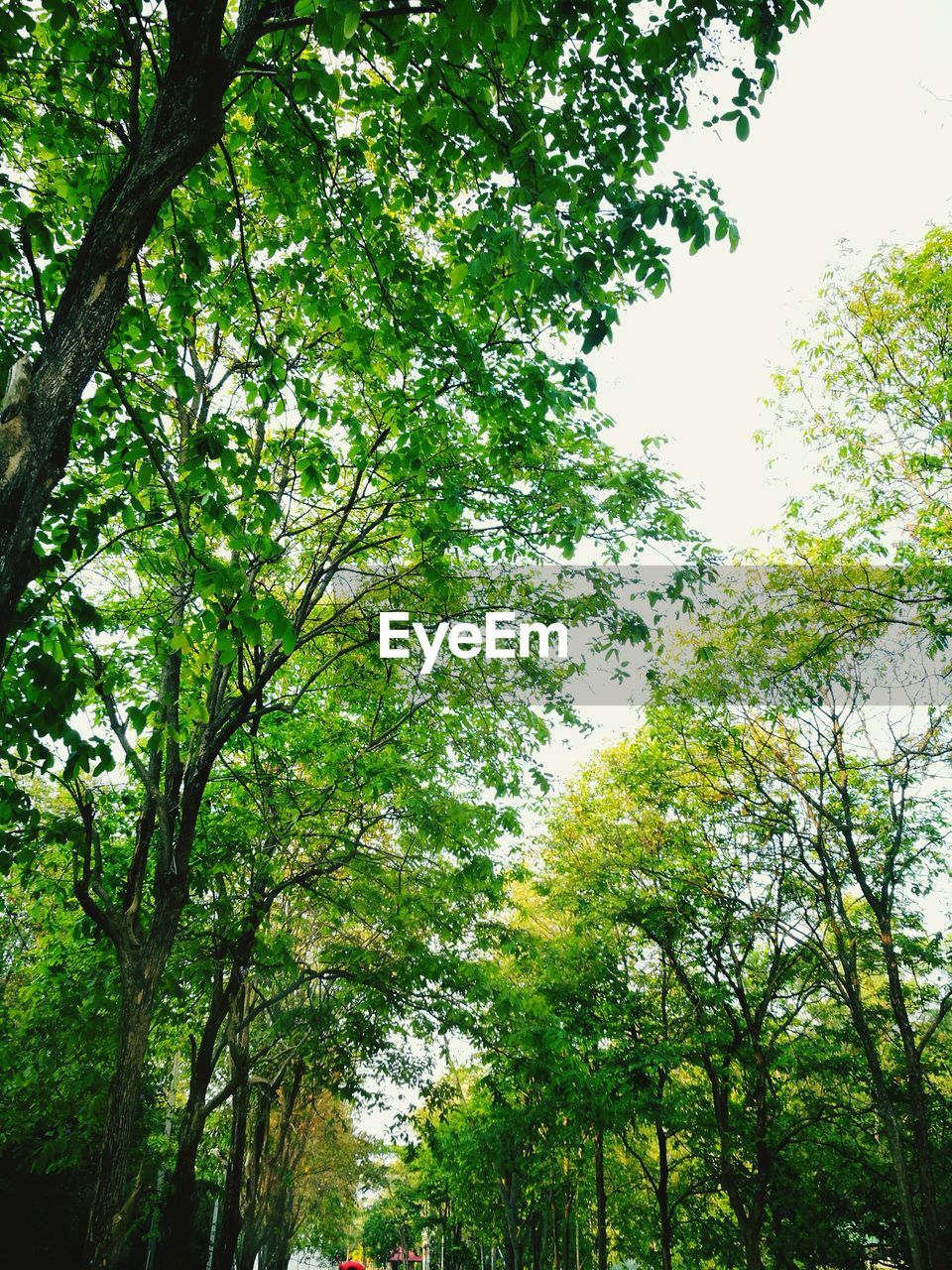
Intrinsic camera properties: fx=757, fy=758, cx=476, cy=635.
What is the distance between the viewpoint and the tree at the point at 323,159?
2941mm

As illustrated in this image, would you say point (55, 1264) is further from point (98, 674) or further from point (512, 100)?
point (512, 100)

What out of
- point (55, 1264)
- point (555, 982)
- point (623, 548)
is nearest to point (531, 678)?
point (623, 548)

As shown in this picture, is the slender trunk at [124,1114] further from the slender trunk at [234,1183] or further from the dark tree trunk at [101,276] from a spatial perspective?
the slender trunk at [234,1183]

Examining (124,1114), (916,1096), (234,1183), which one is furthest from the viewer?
(234,1183)

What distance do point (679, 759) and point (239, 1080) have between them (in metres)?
9.82

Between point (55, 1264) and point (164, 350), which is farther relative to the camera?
point (55, 1264)

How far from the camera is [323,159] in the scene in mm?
4840

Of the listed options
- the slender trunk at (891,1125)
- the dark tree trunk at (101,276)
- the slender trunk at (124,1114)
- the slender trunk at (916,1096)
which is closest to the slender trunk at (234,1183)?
the slender trunk at (124,1114)

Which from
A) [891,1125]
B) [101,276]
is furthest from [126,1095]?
[891,1125]

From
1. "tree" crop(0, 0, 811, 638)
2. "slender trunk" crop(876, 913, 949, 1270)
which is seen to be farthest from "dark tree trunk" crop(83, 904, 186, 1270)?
"slender trunk" crop(876, 913, 949, 1270)

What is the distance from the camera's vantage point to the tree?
294 centimetres

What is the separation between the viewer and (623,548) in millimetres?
7609

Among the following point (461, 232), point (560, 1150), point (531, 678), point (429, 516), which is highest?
point (461, 232)

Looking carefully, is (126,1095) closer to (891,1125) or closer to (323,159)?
(323,159)
